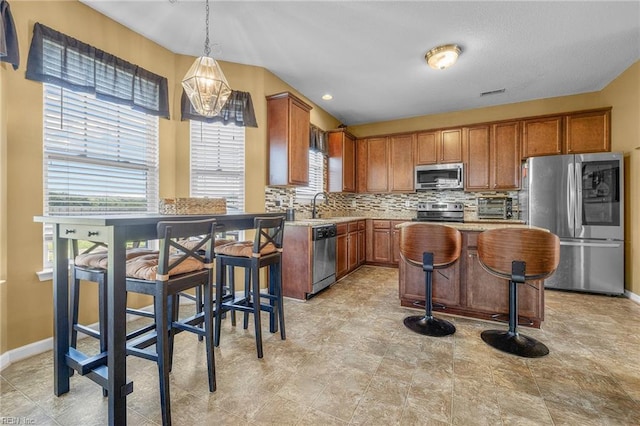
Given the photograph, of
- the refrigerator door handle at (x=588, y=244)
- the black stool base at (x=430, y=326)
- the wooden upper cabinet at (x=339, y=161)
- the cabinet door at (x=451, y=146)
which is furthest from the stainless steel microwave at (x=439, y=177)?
the black stool base at (x=430, y=326)

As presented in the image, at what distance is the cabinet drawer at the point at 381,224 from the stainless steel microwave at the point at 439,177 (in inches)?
32.8

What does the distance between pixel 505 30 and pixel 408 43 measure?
0.91 meters

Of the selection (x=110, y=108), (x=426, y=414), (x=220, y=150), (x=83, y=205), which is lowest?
(x=426, y=414)

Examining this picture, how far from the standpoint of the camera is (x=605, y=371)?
1.91 metres

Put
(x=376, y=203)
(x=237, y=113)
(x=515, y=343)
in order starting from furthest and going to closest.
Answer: (x=376, y=203)
(x=237, y=113)
(x=515, y=343)

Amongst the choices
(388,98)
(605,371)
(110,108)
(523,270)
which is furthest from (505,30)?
(110,108)

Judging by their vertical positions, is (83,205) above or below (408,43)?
below

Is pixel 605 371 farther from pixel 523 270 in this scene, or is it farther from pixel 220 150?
pixel 220 150

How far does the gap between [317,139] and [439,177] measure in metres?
2.27

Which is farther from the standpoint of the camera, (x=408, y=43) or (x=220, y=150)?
(x=220, y=150)

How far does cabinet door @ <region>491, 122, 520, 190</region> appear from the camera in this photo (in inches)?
172

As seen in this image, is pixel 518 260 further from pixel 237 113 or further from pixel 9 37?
pixel 9 37

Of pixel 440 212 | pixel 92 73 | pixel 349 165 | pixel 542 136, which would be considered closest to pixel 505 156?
pixel 542 136

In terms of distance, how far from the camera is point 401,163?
5.23m
